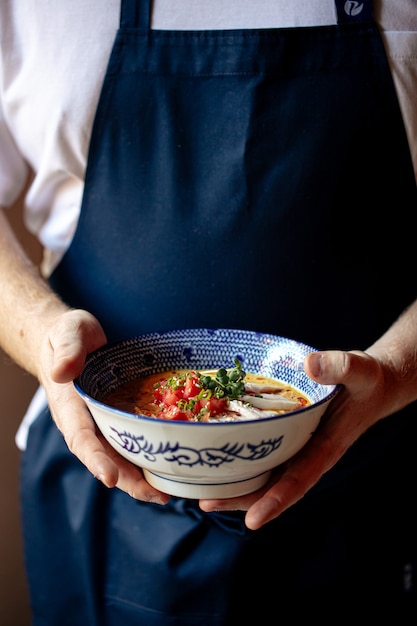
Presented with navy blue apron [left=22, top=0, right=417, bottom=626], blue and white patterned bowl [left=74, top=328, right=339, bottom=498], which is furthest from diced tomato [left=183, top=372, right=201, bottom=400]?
navy blue apron [left=22, top=0, right=417, bottom=626]

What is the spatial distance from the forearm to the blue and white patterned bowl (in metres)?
0.21

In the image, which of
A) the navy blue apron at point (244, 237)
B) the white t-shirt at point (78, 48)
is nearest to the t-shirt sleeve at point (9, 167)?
the white t-shirt at point (78, 48)

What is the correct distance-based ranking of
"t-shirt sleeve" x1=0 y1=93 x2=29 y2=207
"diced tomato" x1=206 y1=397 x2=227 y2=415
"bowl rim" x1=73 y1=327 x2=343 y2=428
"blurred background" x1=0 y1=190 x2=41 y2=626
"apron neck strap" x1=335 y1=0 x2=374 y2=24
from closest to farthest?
"bowl rim" x1=73 y1=327 x2=343 y2=428, "diced tomato" x1=206 y1=397 x2=227 y2=415, "apron neck strap" x1=335 y1=0 x2=374 y2=24, "t-shirt sleeve" x1=0 y1=93 x2=29 y2=207, "blurred background" x1=0 y1=190 x2=41 y2=626

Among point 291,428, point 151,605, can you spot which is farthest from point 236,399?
point 151,605

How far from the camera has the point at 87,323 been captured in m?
1.09

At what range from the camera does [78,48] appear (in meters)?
1.27

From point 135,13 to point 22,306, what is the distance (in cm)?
59

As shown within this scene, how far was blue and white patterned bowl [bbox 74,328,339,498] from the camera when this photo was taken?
827mm

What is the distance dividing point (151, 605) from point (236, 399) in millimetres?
573

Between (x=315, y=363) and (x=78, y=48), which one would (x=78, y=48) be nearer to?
(x=78, y=48)

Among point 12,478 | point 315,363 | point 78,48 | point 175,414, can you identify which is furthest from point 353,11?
point 12,478

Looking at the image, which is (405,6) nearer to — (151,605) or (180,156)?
(180,156)

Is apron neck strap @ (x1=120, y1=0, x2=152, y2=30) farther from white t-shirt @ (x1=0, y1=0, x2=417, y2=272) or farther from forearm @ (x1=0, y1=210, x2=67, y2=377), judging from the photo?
forearm @ (x1=0, y1=210, x2=67, y2=377)

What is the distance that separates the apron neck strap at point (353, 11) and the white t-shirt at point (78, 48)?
0.04 ft
